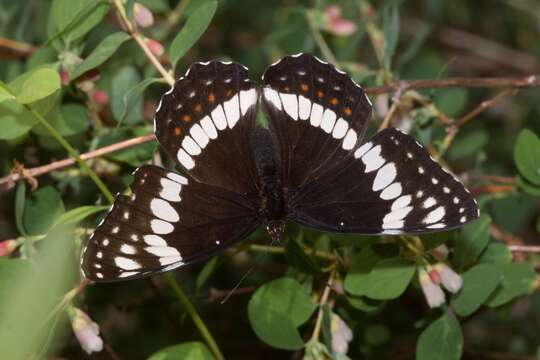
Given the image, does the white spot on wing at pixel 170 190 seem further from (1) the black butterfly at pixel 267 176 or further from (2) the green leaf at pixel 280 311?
(2) the green leaf at pixel 280 311

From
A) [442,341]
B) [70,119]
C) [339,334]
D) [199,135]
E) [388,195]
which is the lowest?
[442,341]

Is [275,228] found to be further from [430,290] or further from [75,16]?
[75,16]

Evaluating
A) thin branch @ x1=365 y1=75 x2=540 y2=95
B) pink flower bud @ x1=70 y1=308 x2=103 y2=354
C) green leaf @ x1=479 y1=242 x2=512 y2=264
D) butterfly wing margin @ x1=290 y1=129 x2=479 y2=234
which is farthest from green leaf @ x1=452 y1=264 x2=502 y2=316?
pink flower bud @ x1=70 y1=308 x2=103 y2=354

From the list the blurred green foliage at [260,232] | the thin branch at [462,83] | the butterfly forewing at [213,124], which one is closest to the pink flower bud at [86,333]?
the blurred green foliage at [260,232]

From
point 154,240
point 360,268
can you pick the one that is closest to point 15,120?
point 154,240

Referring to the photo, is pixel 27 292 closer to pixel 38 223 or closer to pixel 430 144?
pixel 38 223

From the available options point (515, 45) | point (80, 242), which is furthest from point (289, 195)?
point (515, 45)
